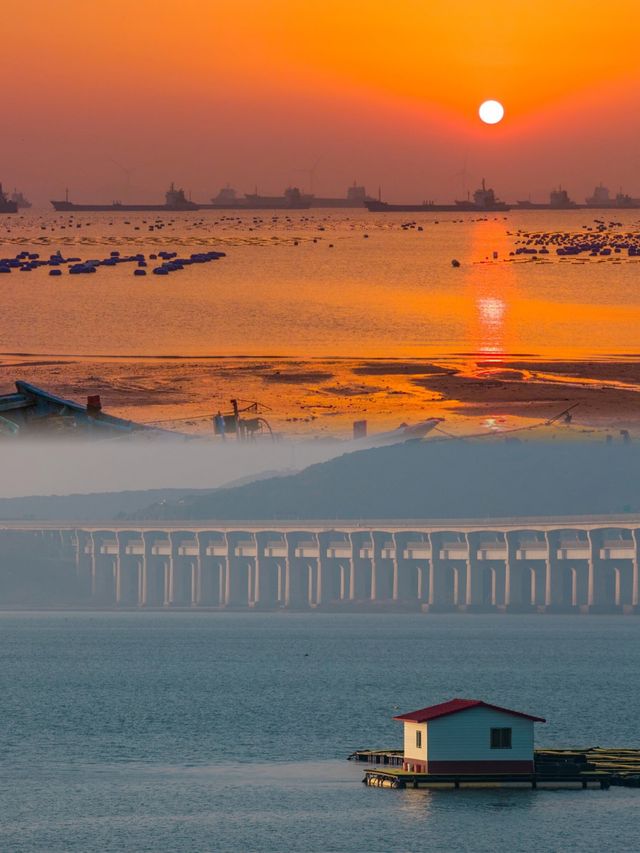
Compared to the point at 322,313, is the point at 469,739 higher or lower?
lower

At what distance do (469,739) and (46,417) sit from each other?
1938 cm

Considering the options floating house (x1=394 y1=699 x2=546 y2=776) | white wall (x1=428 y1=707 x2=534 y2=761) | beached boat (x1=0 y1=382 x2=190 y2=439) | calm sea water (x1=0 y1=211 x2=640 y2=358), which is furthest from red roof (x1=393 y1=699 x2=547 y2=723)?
calm sea water (x1=0 y1=211 x2=640 y2=358)

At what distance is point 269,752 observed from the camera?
247ft

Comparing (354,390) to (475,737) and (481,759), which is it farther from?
(475,737)

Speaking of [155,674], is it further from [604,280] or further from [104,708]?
[604,280]

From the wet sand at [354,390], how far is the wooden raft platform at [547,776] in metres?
13.5

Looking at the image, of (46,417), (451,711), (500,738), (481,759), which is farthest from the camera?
(481,759)

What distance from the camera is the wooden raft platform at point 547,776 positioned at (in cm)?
5809

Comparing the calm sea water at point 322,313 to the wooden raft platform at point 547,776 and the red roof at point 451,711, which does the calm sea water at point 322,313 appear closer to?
the wooden raft platform at point 547,776

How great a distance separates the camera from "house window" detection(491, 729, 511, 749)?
57.0 m

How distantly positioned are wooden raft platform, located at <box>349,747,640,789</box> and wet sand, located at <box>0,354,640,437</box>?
1346cm

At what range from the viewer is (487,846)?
5491cm

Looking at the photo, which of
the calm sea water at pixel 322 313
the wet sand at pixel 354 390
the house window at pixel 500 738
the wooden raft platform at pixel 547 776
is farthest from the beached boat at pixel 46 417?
the calm sea water at pixel 322 313

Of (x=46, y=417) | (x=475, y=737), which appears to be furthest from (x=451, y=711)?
(x=46, y=417)
